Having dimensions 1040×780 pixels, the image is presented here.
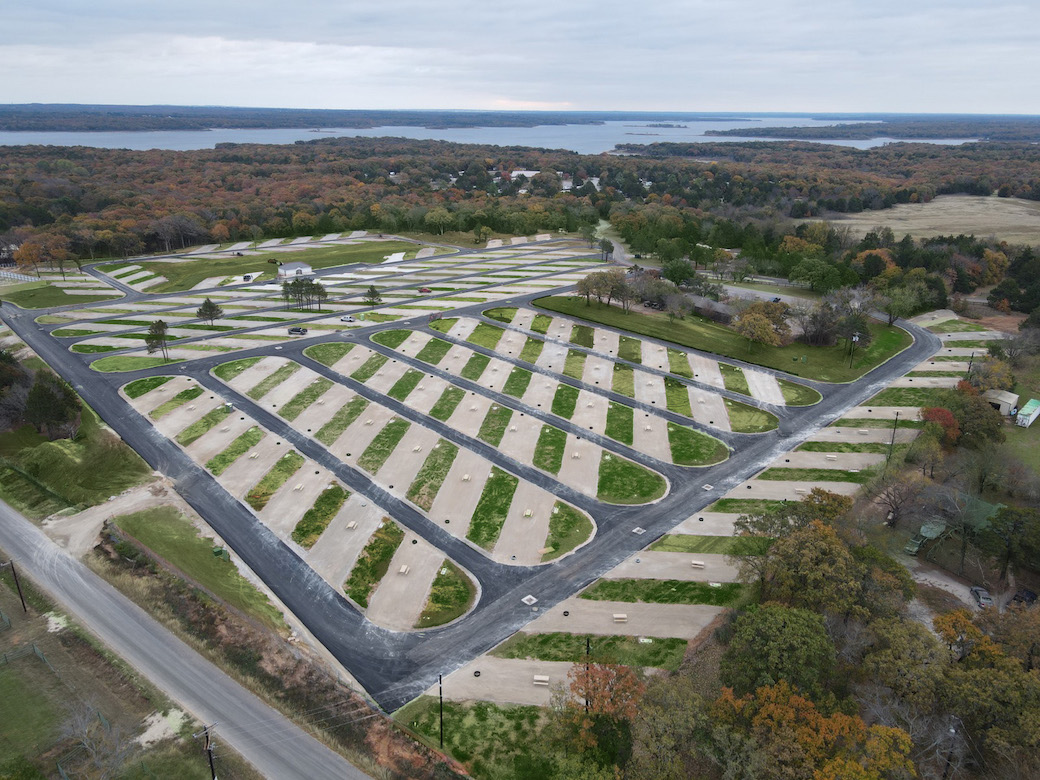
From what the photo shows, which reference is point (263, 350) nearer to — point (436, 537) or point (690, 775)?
point (436, 537)

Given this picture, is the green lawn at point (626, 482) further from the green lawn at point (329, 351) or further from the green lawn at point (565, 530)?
the green lawn at point (329, 351)

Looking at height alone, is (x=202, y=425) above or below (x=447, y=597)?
above

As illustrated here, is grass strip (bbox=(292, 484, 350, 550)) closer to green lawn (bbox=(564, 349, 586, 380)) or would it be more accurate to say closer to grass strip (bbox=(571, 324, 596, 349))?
green lawn (bbox=(564, 349, 586, 380))

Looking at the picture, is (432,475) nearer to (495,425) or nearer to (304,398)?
(495,425)

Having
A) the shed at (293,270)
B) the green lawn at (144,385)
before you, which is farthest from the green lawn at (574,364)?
the shed at (293,270)

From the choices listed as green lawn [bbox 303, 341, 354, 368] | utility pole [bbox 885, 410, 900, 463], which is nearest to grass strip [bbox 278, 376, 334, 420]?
green lawn [bbox 303, 341, 354, 368]

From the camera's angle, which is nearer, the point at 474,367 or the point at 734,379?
the point at 734,379

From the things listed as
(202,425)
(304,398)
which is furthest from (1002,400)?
(202,425)
